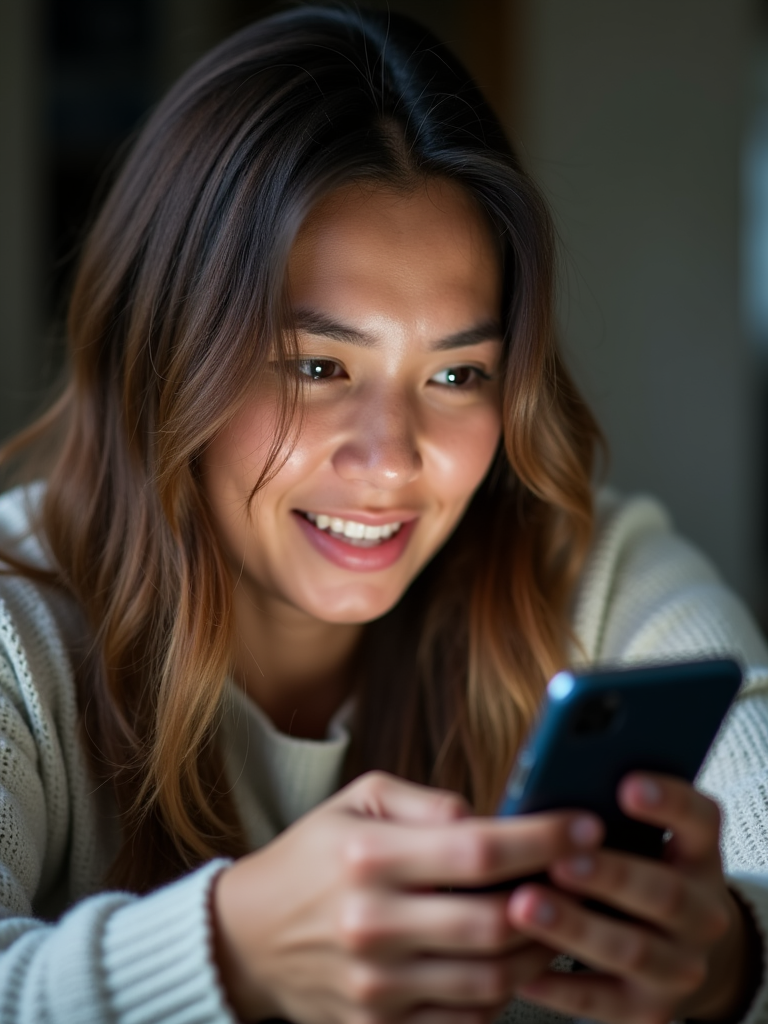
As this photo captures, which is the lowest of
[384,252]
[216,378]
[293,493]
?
[293,493]

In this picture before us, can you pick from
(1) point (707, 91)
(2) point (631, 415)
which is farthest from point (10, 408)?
(1) point (707, 91)

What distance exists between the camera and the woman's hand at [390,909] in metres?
0.64

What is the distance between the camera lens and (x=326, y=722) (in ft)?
4.50

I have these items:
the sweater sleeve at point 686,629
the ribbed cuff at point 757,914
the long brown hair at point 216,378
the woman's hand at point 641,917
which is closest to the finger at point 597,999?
the woman's hand at point 641,917

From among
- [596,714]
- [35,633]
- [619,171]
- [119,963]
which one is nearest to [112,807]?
[35,633]

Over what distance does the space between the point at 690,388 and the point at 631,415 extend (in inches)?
8.7

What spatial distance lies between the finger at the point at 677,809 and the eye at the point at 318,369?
1.69 feet

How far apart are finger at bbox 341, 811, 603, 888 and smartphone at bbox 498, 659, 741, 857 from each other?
2 cm

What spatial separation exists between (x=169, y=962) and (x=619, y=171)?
3.53m

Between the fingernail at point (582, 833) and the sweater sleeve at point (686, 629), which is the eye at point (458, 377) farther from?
the fingernail at point (582, 833)

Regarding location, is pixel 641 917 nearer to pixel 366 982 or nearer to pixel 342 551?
pixel 366 982

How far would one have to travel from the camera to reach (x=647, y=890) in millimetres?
667

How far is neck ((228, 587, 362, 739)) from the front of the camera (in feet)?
4.17

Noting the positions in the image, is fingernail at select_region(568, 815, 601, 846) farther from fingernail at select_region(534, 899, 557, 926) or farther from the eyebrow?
the eyebrow
